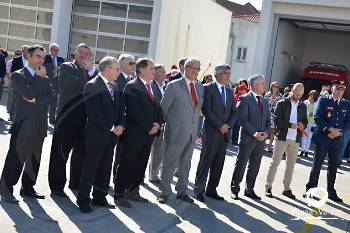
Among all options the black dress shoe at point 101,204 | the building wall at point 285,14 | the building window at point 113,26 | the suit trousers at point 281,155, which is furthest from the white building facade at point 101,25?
the black dress shoe at point 101,204

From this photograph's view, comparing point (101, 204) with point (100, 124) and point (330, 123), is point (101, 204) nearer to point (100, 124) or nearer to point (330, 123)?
point (100, 124)

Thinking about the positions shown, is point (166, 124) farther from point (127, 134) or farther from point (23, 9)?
point (23, 9)

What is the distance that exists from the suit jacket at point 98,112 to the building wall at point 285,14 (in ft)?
41.2

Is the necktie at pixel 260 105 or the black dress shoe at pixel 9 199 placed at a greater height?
the necktie at pixel 260 105

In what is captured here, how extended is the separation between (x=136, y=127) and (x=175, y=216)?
125 cm

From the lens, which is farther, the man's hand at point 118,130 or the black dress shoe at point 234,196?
the black dress shoe at point 234,196

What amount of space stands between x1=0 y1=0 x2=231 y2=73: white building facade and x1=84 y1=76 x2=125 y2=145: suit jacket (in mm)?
13252

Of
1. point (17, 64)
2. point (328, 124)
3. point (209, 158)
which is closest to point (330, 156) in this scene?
point (328, 124)

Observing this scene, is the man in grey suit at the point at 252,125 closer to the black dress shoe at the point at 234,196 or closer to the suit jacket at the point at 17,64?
the black dress shoe at the point at 234,196

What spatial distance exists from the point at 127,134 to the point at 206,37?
1952cm

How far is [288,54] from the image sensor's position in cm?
2528

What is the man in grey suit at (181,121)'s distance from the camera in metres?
7.16

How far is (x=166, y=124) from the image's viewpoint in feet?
24.0

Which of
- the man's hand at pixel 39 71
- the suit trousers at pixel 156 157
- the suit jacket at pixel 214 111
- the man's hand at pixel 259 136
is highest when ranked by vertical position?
the man's hand at pixel 39 71
